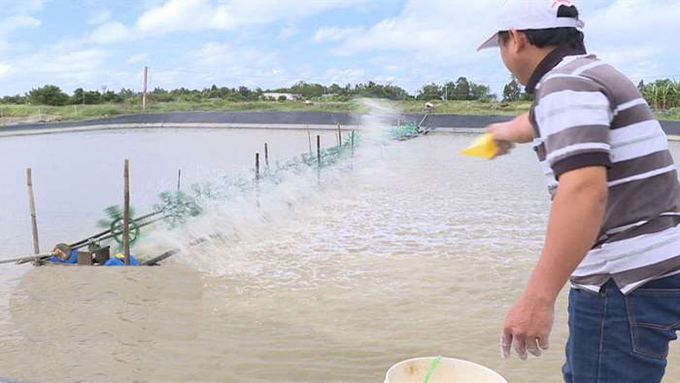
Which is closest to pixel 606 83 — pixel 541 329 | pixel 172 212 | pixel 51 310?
pixel 541 329

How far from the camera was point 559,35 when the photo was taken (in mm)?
1411

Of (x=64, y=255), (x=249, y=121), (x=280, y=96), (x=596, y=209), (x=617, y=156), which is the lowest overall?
(x=64, y=255)

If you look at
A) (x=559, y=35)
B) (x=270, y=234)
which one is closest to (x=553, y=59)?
(x=559, y=35)

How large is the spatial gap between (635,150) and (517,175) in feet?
44.6

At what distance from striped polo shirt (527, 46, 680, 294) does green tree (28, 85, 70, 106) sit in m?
51.5

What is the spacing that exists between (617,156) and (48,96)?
2042 inches

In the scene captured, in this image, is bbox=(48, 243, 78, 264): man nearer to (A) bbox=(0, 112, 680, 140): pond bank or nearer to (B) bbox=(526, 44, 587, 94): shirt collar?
(B) bbox=(526, 44, 587, 94): shirt collar

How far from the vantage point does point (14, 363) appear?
4.20 metres

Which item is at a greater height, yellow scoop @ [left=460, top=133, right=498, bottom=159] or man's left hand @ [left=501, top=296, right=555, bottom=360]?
yellow scoop @ [left=460, top=133, right=498, bottom=159]

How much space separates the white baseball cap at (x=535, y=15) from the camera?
4.55 ft

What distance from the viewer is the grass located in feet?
127

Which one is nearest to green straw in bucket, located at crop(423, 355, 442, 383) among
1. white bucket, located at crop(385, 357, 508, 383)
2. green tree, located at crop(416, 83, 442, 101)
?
white bucket, located at crop(385, 357, 508, 383)

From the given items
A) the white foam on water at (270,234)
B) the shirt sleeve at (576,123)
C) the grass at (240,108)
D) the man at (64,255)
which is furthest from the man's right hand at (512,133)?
the grass at (240,108)

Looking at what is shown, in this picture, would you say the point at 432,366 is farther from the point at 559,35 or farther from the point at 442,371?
the point at 559,35
